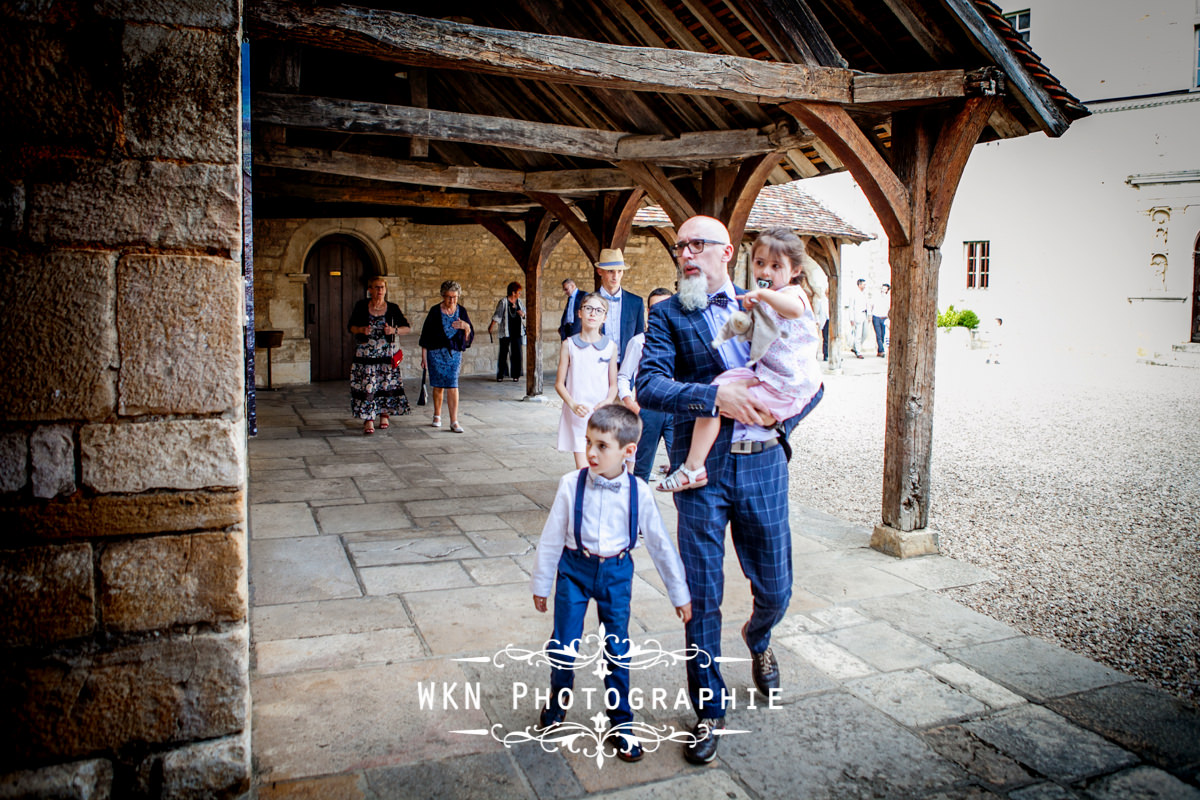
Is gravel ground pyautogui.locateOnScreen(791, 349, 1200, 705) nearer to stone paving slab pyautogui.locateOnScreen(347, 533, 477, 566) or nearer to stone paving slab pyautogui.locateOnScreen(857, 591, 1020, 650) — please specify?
stone paving slab pyautogui.locateOnScreen(857, 591, 1020, 650)

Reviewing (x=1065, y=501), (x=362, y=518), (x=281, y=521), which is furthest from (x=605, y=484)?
(x=1065, y=501)

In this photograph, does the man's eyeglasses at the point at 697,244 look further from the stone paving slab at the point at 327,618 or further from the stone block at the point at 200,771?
the stone paving slab at the point at 327,618

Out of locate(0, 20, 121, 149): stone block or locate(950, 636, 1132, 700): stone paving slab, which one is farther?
locate(950, 636, 1132, 700): stone paving slab

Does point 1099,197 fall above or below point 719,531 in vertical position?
above

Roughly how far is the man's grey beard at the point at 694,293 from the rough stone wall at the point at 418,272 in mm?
11248

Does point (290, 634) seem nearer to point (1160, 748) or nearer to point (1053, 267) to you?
point (1160, 748)

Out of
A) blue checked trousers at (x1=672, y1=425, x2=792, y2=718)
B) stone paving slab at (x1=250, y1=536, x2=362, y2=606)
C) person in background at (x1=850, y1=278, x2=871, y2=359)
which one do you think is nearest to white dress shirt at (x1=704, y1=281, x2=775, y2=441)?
blue checked trousers at (x1=672, y1=425, x2=792, y2=718)

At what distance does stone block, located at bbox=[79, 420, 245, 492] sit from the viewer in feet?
6.70

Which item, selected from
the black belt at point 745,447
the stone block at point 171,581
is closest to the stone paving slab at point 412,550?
the black belt at point 745,447

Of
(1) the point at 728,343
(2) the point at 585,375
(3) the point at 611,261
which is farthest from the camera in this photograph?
(3) the point at 611,261

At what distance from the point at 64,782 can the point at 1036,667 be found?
10.6 ft

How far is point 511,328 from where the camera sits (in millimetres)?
13875

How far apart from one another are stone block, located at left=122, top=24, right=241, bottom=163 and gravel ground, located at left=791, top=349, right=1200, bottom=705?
3.68 metres

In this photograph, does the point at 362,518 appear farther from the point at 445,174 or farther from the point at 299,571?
the point at 445,174
